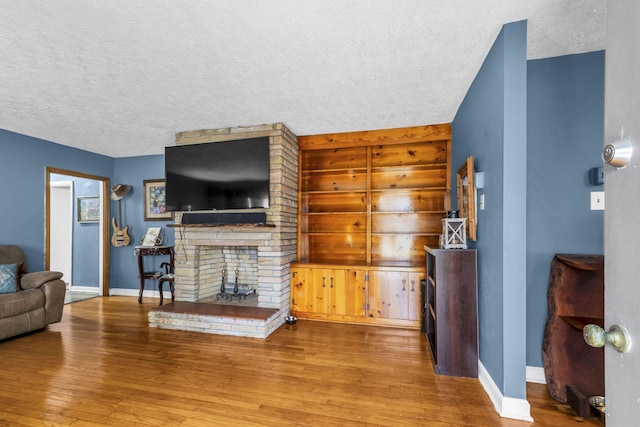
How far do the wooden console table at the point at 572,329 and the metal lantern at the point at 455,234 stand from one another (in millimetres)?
631

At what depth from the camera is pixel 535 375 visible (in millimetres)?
2191

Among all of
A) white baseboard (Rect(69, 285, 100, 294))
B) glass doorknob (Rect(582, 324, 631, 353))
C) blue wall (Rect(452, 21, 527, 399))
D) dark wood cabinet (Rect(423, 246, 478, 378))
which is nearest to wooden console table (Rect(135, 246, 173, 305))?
white baseboard (Rect(69, 285, 100, 294))

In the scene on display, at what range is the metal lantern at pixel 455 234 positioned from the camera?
7.87 feet

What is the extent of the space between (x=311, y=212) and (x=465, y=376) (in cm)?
268

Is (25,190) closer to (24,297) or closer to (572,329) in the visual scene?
(24,297)

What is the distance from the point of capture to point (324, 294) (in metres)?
3.61

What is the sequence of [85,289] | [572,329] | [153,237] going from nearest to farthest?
1. [572,329]
2. [153,237]
3. [85,289]

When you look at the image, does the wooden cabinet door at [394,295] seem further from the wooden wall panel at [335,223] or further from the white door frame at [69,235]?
the white door frame at [69,235]

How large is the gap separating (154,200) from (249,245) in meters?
2.47

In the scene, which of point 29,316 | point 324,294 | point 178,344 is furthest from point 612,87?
point 29,316

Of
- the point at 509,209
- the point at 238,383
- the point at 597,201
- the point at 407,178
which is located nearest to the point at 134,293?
the point at 238,383

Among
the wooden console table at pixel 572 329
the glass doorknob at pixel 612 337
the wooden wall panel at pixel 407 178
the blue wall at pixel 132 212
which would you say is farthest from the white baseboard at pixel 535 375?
the blue wall at pixel 132 212

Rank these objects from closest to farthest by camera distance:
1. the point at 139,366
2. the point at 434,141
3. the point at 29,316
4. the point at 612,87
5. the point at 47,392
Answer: the point at 612,87, the point at 47,392, the point at 139,366, the point at 29,316, the point at 434,141

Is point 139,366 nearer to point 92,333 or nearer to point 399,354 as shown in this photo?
point 92,333
